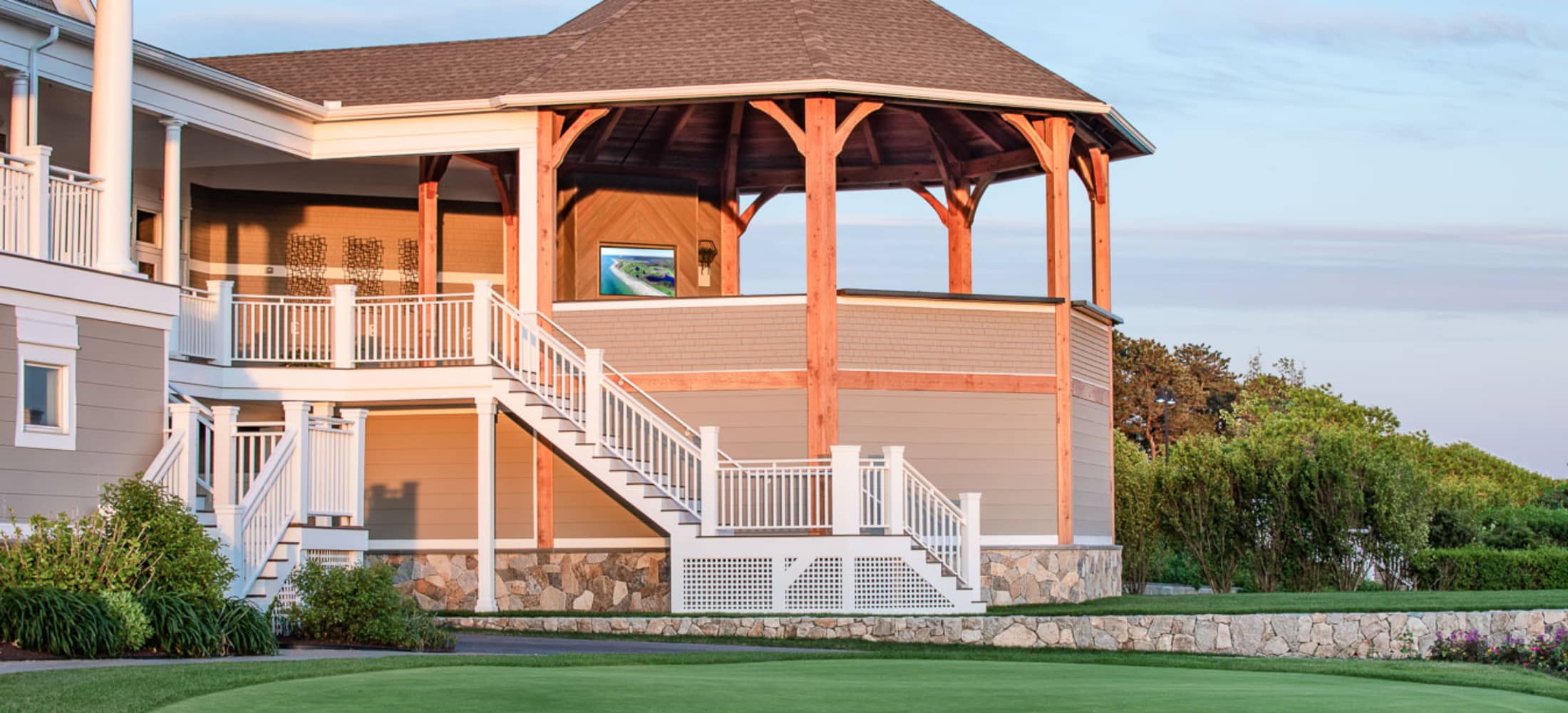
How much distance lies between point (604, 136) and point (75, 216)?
10311mm

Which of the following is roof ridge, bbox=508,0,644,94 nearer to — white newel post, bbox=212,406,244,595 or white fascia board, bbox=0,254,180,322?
white fascia board, bbox=0,254,180,322

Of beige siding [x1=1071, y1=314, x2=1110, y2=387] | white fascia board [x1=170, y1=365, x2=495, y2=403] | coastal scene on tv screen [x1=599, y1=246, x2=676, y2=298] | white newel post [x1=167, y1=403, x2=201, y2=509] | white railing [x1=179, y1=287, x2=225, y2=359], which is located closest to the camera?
white newel post [x1=167, y1=403, x2=201, y2=509]

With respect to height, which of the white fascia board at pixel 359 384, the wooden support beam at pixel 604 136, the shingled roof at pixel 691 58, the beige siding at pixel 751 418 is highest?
the shingled roof at pixel 691 58

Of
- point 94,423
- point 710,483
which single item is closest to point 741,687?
point 94,423

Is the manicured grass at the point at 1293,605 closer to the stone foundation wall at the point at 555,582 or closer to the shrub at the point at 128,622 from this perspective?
the stone foundation wall at the point at 555,582

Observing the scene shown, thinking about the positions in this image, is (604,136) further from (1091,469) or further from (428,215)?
(1091,469)

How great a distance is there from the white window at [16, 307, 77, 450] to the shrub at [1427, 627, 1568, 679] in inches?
534

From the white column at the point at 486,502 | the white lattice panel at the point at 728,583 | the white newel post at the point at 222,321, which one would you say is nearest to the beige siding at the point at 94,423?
the white newel post at the point at 222,321

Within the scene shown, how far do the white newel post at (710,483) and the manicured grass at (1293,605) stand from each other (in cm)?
330

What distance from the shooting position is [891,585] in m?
21.0

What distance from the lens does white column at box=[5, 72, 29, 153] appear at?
1877cm

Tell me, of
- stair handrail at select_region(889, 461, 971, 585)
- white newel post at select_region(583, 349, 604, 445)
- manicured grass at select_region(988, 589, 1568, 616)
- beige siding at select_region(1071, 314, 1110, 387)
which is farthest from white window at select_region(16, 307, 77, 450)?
beige siding at select_region(1071, 314, 1110, 387)

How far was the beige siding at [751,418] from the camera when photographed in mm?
22734

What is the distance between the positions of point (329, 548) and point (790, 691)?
7992 mm
